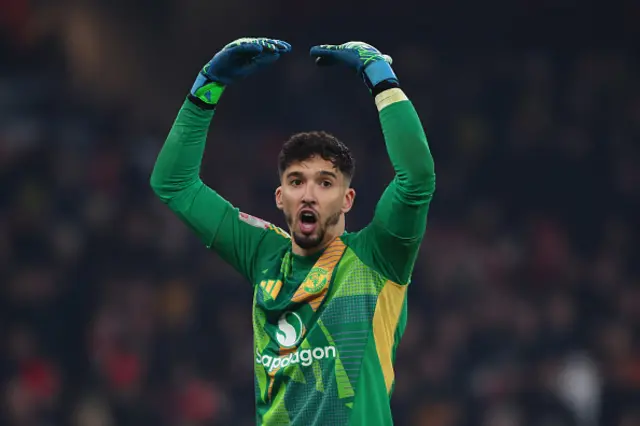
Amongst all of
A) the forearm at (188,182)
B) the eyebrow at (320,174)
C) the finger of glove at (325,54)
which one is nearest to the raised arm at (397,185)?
the finger of glove at (325,54)

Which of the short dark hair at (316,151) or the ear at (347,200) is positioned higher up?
the short dark hair at (316,151)

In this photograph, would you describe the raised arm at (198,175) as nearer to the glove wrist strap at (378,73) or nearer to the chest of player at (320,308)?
the chest of player at (320,308)

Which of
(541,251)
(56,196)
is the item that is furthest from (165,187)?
(541,251)

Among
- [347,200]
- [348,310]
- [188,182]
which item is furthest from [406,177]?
[188,182]

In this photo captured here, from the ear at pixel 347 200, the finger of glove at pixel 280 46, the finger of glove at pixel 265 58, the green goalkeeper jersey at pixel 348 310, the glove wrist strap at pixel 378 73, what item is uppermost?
the finger of glove at pixel 280 46

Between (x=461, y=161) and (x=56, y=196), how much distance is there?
12.7 feet

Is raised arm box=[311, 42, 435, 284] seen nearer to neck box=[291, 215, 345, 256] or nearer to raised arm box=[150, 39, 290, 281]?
neck box=[291, 215, 345, 256]

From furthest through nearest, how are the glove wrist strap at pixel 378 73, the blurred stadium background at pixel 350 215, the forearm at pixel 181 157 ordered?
the blurred stadium background at pixel 350 215
the forearm at pixel 181 157
the glove wrist strap at pixel 378 73

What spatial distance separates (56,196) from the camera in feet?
29.6

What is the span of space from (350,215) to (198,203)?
5.31 meters

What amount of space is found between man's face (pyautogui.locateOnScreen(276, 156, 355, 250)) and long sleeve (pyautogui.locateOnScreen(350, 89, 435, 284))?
0.56 ft

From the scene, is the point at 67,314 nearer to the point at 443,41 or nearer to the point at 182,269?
the point at 182,269

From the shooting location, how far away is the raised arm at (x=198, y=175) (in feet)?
11.7

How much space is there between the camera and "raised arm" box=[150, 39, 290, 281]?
3.58 m
